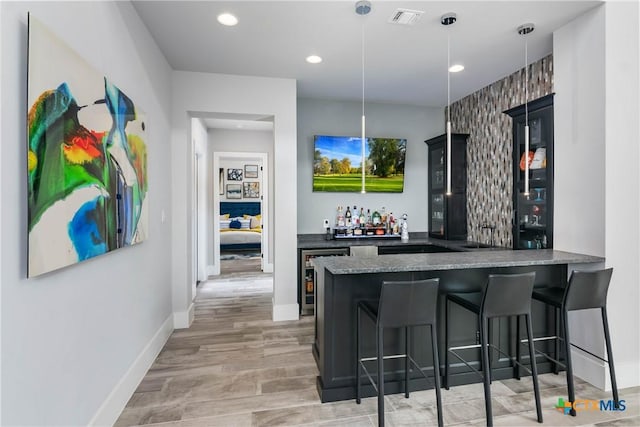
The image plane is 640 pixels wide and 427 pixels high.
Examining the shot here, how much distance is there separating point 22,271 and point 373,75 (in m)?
3.42

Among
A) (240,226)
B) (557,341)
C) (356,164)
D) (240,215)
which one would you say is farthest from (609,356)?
(240,215)

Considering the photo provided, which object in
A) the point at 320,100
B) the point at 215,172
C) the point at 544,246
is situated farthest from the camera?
the point at 215,172

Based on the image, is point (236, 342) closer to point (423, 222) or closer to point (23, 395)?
point (23, 395)

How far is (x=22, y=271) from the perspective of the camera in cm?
128

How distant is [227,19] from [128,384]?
2777 mm

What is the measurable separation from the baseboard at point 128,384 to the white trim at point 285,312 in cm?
119

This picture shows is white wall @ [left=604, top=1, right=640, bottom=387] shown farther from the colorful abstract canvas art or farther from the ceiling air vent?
the colorful abstract canvas art

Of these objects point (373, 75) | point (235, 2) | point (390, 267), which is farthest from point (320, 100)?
point (390, 267)

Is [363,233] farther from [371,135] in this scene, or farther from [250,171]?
[250,171]

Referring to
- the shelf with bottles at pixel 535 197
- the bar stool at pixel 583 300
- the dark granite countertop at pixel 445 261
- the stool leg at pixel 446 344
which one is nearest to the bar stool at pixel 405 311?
the dark granite countertop at pixel 445 261

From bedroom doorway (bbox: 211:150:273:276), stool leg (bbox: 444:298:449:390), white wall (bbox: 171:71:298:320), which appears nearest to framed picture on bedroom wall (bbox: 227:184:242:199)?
bedroom doorway (bbox: 211:150:273:276)

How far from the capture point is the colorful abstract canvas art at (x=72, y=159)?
4.33 ft

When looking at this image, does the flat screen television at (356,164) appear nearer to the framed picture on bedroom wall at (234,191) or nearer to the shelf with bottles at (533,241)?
the shelf with bottles at (533,241)

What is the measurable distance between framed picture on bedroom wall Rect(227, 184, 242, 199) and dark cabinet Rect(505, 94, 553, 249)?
322 inches
